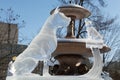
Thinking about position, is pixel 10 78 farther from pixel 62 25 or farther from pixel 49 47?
pixel 62 25

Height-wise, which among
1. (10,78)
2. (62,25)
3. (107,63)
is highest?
(62,25)

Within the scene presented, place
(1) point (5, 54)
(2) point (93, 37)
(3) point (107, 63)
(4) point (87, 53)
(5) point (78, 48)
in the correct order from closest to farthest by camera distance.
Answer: (2) point (93, 37)
(5) point (78, 48)
(4) point (87, 53)
(1) point (5, 54)
(3) point (107, 63)

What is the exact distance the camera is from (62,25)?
19.5ft

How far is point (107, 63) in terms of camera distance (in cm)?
2928

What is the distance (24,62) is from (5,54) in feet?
67.6

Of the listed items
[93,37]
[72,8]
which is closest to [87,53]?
[72,8]

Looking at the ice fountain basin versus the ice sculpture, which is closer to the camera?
the ice sculpture

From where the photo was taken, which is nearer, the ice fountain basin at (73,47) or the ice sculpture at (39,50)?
the ice sculpture at (39,50)

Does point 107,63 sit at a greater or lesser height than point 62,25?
lesser

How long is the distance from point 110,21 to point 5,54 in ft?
27.5

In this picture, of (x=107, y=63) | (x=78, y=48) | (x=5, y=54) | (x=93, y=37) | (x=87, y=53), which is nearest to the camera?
(x=93, y=37)

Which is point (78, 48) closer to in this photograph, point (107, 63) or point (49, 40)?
point (49, 40)

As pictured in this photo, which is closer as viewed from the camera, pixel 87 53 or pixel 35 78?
pixel 35 78

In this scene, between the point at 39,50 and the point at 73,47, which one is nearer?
the point at 39,50
